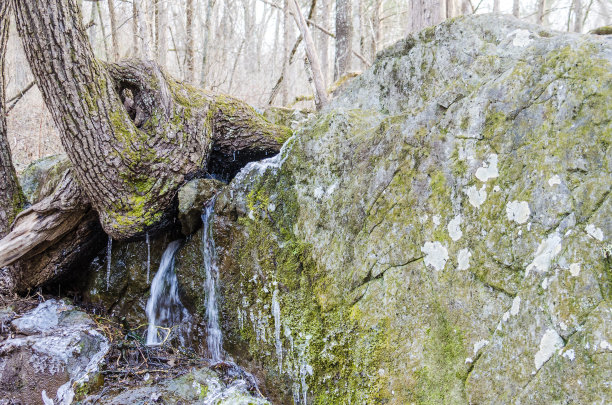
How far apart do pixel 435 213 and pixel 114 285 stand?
374cm

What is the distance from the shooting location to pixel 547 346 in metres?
1.97

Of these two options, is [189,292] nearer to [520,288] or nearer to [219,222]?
[219,222]

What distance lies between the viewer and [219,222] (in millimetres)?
3826

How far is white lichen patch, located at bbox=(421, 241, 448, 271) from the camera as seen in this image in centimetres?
249

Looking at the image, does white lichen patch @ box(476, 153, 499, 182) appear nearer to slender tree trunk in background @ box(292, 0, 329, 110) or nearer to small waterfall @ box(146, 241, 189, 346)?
small waterfall @ box(146, 241, 189, 346)

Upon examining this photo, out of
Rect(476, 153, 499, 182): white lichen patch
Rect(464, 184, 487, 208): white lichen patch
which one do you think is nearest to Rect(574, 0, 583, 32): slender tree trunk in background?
Rect(476, 153, 499, 182): white lichen patch

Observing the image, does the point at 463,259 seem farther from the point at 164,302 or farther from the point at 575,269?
the point at 164,302

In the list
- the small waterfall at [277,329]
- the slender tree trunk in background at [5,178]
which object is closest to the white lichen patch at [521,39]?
the small waterfall at [277,329]

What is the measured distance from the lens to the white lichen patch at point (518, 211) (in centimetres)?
222

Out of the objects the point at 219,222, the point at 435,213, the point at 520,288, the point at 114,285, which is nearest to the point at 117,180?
the point at 219,222

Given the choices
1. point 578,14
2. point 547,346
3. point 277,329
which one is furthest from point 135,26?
point 578,14

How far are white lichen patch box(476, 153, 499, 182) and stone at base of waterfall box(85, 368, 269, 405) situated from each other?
2.16m

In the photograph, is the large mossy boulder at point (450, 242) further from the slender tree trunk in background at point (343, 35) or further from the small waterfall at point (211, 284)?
the slender tree trunk in background at point (343, 35)

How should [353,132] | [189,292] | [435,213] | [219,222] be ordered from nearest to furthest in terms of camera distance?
[435,213] → [353,132] → [219,222] → [189,292]
